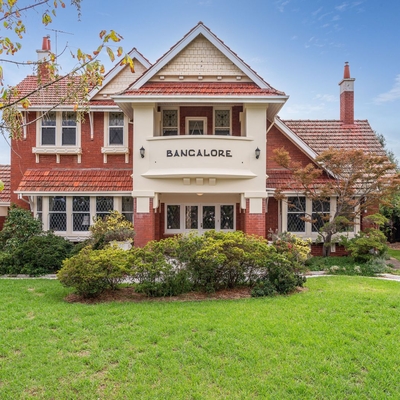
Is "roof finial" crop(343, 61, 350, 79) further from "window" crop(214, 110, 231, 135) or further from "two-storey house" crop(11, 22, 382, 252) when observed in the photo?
"window" crop(214, 110, 231, 135)

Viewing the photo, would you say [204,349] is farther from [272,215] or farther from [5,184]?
[5,184]

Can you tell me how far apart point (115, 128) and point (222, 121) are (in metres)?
5.36

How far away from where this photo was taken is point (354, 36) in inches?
577

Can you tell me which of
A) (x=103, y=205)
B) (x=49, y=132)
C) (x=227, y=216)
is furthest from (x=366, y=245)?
(x=49, y=132)

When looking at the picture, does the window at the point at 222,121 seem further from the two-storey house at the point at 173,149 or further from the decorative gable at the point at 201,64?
the decorative gable at the point at 201,64

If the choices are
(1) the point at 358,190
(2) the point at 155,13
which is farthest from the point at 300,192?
(2) the point at 155,13

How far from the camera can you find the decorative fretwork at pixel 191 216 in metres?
14.9

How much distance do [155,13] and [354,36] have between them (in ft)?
32.7

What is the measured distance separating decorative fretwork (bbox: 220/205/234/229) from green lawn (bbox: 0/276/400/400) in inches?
301

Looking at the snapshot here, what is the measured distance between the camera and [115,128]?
14.9 meters

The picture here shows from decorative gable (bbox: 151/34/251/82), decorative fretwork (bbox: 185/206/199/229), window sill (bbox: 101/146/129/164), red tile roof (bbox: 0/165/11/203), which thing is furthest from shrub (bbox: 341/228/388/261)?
red tile roof (bbox: 0/165/11/203)

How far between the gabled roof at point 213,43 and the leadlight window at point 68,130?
4.58 metres

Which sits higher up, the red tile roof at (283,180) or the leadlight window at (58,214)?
the red tile roof at (283,180)

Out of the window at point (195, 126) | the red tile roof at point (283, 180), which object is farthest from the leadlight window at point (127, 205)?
the red tile roof at point (283, 180)
